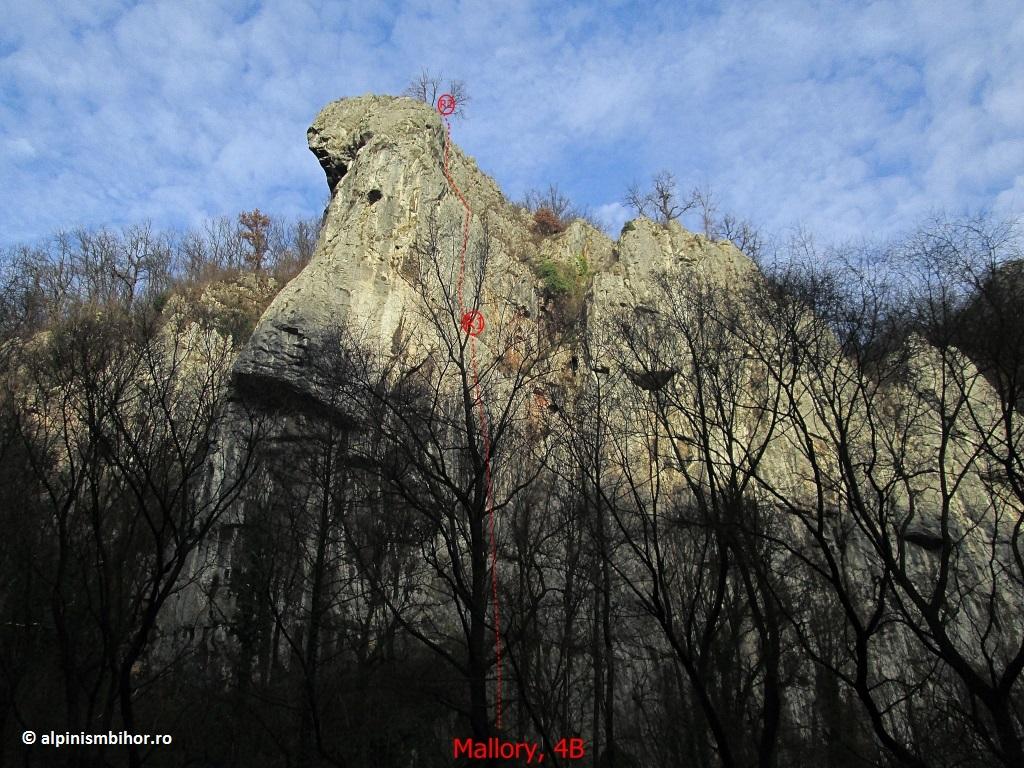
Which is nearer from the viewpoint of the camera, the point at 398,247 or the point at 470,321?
the point at 470,321

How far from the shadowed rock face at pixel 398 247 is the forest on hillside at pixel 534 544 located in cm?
269

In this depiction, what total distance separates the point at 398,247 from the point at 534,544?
51.1 feet

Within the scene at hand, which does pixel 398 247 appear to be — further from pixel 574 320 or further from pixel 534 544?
pixel 534 544

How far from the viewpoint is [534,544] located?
7.84 m

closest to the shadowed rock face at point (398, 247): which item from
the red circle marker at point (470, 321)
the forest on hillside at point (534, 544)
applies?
the forest on hillside at point (534, 544)

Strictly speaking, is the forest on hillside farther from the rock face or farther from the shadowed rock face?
the shadowed rock face

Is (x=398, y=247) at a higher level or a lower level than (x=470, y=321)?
higher

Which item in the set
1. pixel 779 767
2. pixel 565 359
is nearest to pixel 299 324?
pixel 565 359

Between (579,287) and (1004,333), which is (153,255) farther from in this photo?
(1004,333)

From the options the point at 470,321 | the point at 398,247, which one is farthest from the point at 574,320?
the point at 398,247

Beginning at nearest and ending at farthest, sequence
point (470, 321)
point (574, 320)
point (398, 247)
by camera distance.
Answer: point (470, 321)
point (574, 320)
point (398, 247)

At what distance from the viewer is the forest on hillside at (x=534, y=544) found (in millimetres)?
6441

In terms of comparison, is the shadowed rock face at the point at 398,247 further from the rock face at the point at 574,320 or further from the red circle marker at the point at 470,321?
the red circle marker at the point at 470,321

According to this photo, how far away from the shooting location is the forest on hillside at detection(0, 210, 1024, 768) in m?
6.44
